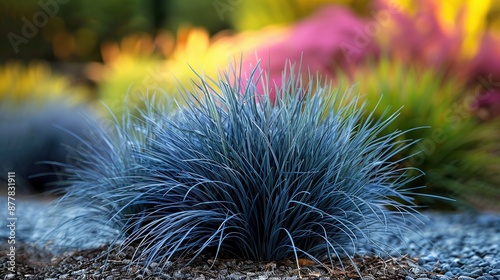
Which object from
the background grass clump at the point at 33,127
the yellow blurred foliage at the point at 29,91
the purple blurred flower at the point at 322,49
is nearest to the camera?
the purple blurred flower at the point at 322,49

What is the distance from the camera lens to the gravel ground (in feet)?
9.20

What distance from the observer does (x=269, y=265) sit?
2.83 m

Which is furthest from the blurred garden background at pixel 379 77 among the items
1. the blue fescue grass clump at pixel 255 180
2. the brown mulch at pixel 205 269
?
the brown mulch at pixel 205 269

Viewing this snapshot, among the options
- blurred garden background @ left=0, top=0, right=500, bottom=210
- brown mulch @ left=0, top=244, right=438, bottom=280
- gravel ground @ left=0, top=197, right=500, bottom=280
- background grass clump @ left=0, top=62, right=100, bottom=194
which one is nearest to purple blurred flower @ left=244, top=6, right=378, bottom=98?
blurred garden background @ left=0, top=0, right=500, bottom=210

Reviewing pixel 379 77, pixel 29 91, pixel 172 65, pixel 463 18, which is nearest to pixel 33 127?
pixel 29 91

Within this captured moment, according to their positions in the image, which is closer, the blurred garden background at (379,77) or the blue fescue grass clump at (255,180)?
the blue fescue grass clump at (255,180)

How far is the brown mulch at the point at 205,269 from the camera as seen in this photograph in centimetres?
278

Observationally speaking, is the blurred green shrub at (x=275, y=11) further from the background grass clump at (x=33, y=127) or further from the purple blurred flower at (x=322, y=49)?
the background grass clump at (x=33, y=127)

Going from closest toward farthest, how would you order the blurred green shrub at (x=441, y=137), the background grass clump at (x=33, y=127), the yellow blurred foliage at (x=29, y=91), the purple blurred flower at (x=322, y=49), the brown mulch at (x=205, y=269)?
1. the brown mulch at (x=205, y=269)
2. the blurred green shrub at (x=441, y=137)
3. the purple blurred flower at (x=322, y=49)
4. the background grass clump at (x=33, y=127)
5. the yellow blurred foliage at (x=29, y=91)

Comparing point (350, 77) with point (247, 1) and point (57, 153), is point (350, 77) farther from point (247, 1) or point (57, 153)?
point (247, 1)

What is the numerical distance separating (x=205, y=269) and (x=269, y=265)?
0.28 meters

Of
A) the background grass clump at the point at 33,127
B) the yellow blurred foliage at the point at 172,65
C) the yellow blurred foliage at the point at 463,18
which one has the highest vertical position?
the yellow blurred foliage at the point at 463,18

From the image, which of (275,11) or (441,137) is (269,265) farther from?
(275,11)

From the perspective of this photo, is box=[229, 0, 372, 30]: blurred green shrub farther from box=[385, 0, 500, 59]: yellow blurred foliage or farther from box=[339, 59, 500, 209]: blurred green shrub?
box=[339, 59, 500, 209]: blurred green shrub
